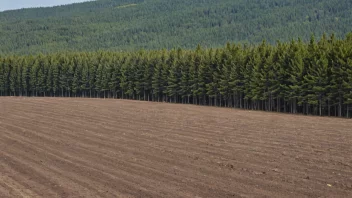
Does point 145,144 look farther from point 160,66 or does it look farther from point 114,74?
point 114,74

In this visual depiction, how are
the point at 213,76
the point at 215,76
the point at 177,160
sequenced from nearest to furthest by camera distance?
1. the point at 177,160
2. the point at 215,76
3. the point at 213,76

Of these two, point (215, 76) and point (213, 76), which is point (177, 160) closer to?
point (215, 76)

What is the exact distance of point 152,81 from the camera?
89375mm

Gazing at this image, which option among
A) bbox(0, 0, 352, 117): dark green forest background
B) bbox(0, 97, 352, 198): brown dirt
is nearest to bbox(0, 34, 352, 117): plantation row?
bbox(0, 0, 352, 117): dark green forest background

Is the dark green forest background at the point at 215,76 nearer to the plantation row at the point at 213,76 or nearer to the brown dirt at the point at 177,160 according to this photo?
the plantation row at the point at 213,76

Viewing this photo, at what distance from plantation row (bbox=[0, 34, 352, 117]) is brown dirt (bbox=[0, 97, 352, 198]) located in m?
16.8

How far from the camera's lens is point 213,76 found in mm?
73062

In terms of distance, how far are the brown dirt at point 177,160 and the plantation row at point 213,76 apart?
16787 mm

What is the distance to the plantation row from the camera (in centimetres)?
5466

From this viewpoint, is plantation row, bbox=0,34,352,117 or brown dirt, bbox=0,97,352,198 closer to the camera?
brown dirt, bbox=0,97,352,198

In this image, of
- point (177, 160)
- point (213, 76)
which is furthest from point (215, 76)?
point (177, 160)

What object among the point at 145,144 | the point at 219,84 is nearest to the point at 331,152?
the point at 145,144

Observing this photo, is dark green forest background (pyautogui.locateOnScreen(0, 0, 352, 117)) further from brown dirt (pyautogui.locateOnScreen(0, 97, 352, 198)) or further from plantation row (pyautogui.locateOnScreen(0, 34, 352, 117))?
brown dirt (pyautogui.locateOnScreen(0, 97, 352, 198))

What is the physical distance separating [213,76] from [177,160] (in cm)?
4899
